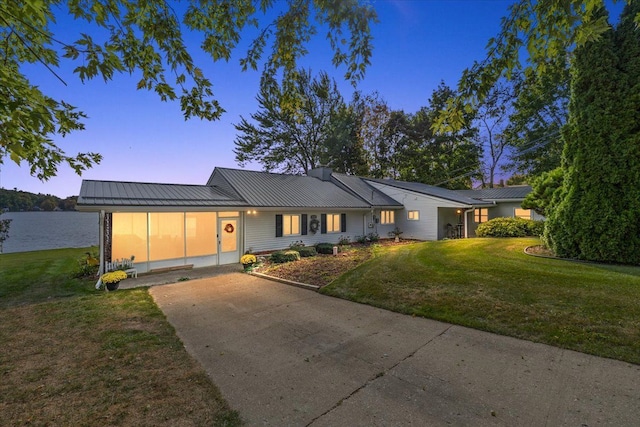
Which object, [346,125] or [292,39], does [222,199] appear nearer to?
[292,39]

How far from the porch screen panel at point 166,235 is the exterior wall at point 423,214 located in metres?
13.1

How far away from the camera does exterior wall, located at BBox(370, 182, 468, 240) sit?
18.8 metres

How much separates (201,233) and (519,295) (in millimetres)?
11486

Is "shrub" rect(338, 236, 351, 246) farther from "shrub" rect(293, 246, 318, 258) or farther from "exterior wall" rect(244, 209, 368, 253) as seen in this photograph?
"shrub" rect(293, 246, 318, 258)

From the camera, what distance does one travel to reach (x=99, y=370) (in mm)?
4031

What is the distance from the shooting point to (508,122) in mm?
30391

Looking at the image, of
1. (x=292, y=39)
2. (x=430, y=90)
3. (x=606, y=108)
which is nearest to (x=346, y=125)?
(x=430, y=90)

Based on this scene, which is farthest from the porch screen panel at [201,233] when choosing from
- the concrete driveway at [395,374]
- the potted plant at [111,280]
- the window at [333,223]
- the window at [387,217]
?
the window at [387,217]

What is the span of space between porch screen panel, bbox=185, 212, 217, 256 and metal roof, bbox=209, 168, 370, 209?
1.95 meters

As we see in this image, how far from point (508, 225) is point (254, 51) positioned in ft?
56.1

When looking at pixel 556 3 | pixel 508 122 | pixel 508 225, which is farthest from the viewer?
pixel 508 122

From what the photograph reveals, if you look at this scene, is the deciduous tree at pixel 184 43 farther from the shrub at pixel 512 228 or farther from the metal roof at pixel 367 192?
the shrub at pixel 512 228

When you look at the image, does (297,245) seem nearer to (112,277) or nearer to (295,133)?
(112,277)

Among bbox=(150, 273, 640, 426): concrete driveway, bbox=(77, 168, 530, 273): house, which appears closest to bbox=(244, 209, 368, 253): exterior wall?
bbox=(77, 168, 530, 273): house
